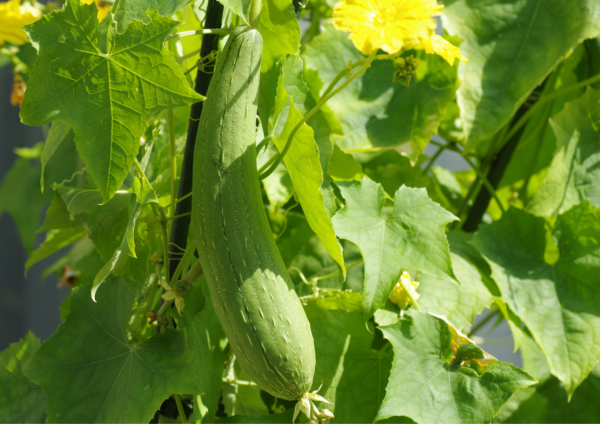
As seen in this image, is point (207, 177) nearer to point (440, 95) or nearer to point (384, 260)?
point (384, 260)

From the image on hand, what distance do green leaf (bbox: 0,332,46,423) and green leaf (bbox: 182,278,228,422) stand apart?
0.23 metres

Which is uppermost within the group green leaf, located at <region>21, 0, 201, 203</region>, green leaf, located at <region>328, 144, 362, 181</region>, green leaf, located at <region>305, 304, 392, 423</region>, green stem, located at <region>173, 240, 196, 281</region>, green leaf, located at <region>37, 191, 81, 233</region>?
green leaf, located at <region>21, 0, 201, 203</region>

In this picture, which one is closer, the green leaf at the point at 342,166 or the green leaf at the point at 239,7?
the green leaf at the point at 239,7

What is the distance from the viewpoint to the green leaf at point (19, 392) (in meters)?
0.58

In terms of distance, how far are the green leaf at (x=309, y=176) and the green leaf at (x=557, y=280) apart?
29cm

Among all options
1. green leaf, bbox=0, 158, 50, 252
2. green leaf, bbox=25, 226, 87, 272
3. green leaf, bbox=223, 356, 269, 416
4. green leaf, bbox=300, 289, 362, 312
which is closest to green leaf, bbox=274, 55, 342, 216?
green leaf, bbox=300, 289, 362, 312

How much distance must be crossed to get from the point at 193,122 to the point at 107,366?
26 centimetres

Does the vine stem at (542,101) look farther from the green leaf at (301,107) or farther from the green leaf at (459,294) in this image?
the green leaf at (301,107)

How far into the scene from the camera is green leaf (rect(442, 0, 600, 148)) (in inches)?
22.4

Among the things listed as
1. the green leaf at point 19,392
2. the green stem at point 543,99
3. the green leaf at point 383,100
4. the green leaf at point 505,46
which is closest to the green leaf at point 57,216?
the green leaf at point 19,392

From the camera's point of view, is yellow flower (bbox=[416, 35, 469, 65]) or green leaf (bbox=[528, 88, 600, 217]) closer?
yellow flower (bbox=[416, 35, 469, 65])

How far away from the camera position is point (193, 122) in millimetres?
431

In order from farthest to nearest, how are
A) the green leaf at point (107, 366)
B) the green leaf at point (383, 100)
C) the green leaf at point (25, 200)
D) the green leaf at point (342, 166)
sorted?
the green leaf at point (25, 200) < the green leaf at point (383, 100) < the green leaf at point (342, 166) < the green leaf at point (107, 366)

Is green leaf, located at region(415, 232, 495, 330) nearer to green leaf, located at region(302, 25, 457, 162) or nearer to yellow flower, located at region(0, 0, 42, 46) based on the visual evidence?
green leaf, located at region(302, 25, 457, 162)
